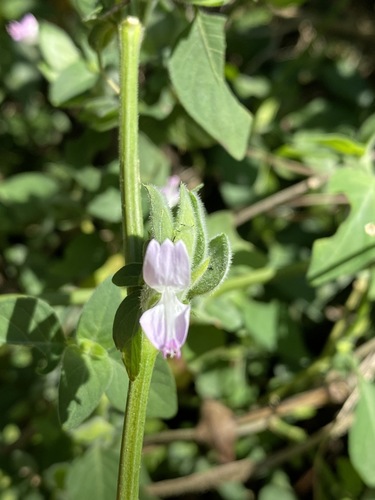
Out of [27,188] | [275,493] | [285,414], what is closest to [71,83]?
[27,188]

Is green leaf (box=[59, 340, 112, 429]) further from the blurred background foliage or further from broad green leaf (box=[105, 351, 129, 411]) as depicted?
the blurred background foliage

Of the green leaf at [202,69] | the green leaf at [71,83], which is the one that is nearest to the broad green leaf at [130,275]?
the green leaf at [202,69]

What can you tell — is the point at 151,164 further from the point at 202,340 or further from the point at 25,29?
the point at 25,29

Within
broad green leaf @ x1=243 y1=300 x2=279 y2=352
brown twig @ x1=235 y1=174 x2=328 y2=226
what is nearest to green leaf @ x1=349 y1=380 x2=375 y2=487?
broad green leaf @ x1=243 y1=300 x2=279 y2=352

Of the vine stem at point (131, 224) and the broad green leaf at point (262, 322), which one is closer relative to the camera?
the vine stem at point (131, 224)

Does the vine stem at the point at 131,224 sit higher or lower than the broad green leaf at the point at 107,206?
higher

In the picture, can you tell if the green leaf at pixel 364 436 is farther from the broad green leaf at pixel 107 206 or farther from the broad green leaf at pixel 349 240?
the broad green leaf at pixel 107 206
